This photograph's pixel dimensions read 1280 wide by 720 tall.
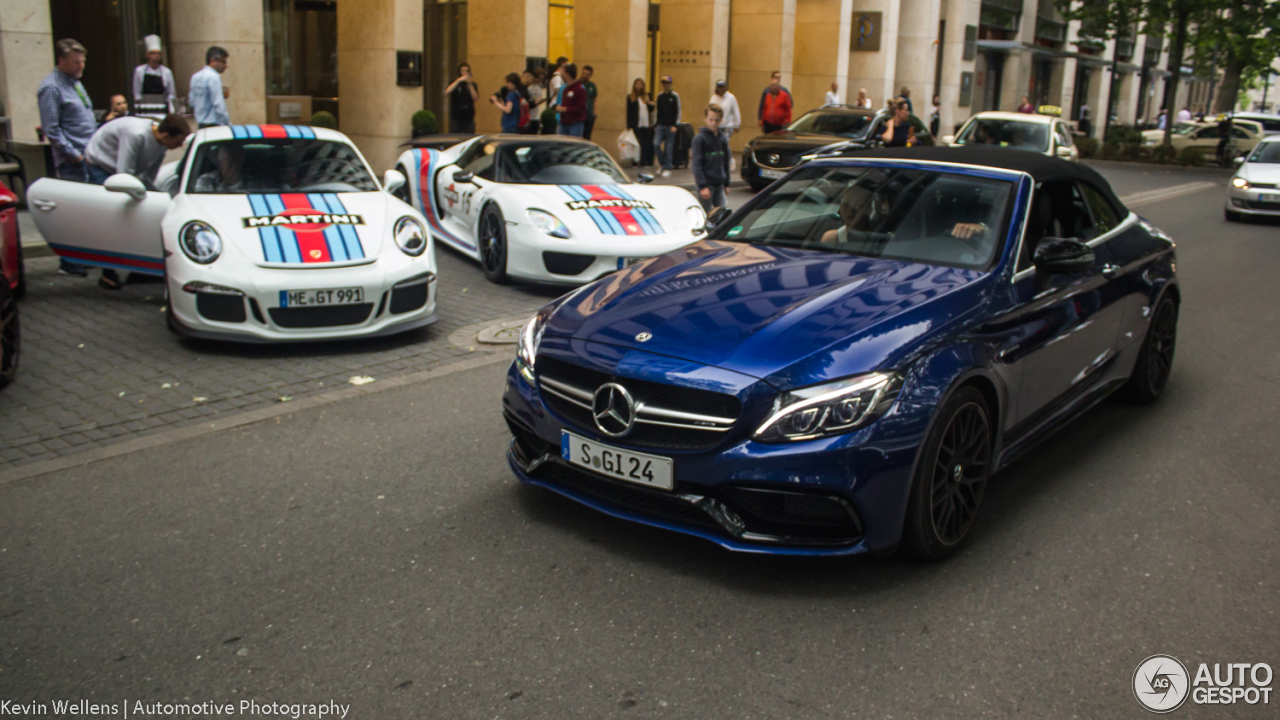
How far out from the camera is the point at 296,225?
24.4ft

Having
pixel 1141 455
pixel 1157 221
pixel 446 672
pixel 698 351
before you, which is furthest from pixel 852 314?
pixel 1157 221

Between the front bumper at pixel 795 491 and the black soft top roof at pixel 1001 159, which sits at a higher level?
the black soft top roof at pixel 1001 159

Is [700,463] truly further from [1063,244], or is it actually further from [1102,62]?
[1102,62]

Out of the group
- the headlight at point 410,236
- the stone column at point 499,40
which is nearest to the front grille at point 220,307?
the headlight at point 410,236

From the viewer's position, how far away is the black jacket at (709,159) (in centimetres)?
1227

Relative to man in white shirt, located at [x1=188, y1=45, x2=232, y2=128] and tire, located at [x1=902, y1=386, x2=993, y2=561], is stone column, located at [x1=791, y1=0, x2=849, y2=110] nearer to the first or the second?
man in white shirt, located at [x1=188, y1=45, x2=232, y2=128]

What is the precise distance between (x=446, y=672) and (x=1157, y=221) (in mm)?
17486

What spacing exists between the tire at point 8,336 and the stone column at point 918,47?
115 feet

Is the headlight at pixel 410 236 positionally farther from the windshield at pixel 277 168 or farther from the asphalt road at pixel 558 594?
the asphalt road at pixel 558 594

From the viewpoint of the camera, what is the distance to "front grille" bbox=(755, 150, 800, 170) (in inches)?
747

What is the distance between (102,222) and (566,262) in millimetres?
3670

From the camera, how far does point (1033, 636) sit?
11.8 feet

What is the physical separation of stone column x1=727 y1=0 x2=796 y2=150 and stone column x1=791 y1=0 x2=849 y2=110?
56.5 inches

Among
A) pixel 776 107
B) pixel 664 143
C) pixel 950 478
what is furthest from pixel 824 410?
pixel 776 107
